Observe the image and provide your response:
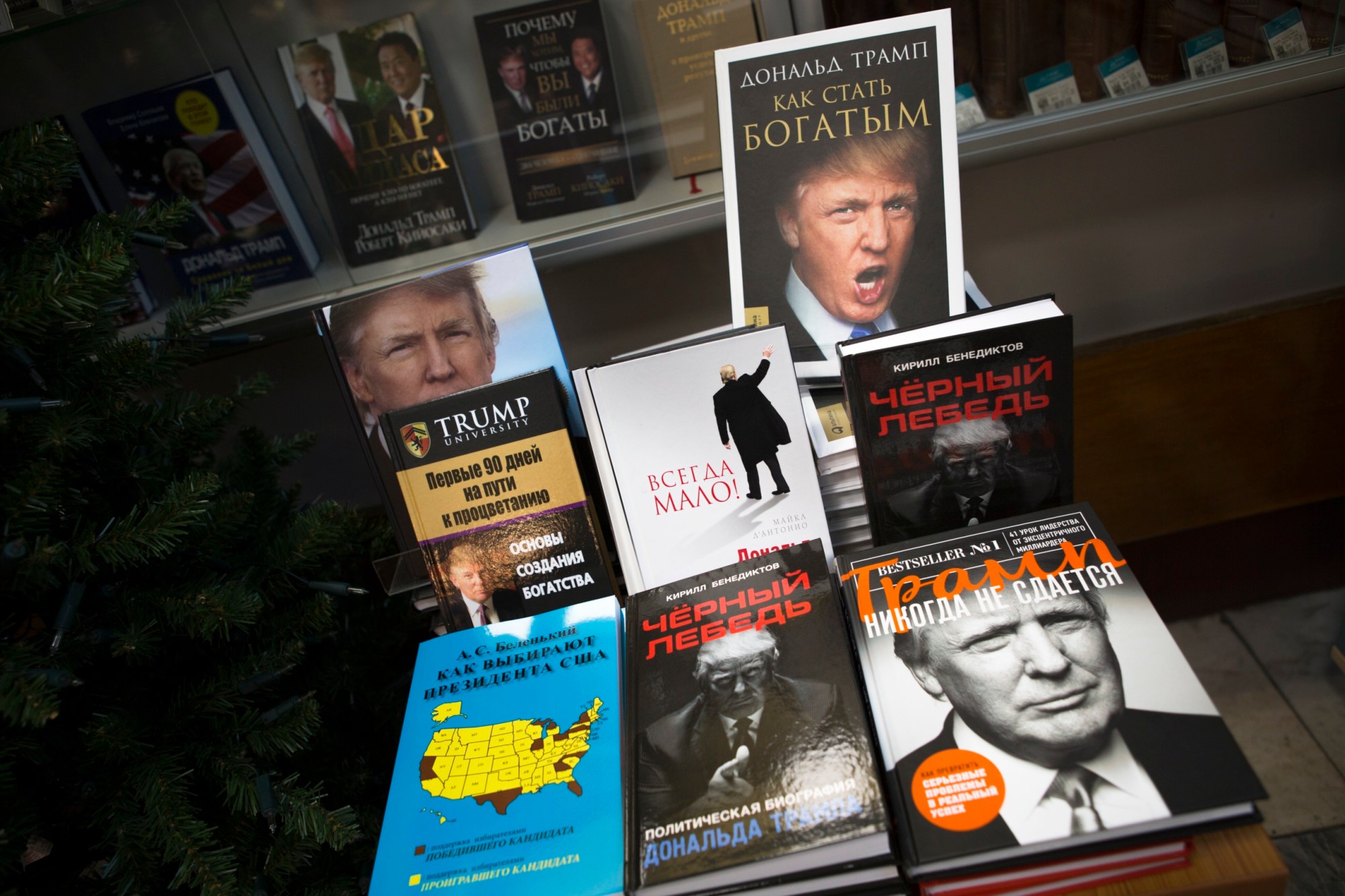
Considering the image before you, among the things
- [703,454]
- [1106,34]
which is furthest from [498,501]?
[1106,34]

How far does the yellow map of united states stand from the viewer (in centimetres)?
78

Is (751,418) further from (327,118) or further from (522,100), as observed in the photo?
(327,118)

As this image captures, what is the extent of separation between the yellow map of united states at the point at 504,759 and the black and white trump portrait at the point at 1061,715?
312 mm

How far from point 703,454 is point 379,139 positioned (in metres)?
0.89

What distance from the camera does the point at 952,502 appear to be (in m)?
0.91

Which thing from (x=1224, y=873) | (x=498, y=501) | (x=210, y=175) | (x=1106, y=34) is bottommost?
(x=1224, y=873)

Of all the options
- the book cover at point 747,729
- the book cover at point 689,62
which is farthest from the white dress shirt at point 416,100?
the book cover at point 747,729

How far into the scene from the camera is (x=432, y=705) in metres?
0.87

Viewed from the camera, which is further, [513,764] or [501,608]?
[501,608]

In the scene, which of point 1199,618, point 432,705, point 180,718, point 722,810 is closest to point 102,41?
point 180,718

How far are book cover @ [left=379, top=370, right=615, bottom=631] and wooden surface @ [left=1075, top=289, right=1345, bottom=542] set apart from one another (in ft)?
4.17

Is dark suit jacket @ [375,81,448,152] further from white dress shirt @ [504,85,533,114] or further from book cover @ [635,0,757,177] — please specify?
book cover @ [635,0,757,177]

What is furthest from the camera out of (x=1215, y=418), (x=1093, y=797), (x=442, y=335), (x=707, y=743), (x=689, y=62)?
(x=1215, y=418)

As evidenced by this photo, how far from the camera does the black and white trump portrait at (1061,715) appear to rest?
0.63m
